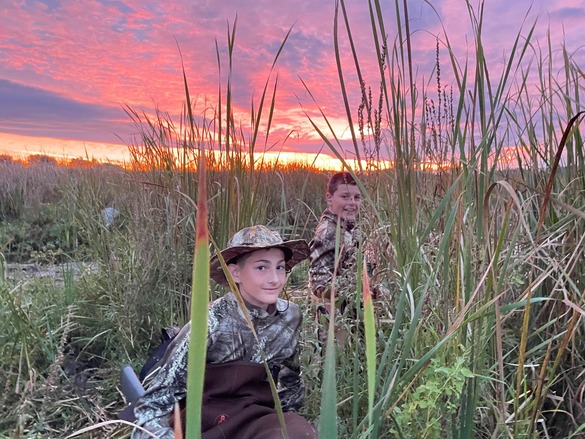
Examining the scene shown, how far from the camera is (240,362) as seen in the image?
223cm

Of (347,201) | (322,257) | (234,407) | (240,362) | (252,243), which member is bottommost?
(234,407)

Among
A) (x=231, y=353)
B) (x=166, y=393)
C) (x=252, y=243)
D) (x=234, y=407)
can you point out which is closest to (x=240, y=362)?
(x=231, y=353)

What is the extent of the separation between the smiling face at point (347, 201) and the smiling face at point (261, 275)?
136 centimetres

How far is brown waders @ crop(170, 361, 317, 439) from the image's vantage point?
7.18 ft

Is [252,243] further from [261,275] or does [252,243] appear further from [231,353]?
[231,353]

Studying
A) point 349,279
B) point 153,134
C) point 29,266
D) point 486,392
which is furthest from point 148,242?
point 29,266

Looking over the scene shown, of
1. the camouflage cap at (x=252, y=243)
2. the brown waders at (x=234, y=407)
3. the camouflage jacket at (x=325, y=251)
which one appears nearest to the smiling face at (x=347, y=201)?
the camouflage jacket at (x=325, y=251)

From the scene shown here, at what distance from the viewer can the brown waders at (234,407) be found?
219cm

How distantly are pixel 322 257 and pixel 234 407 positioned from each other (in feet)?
5.14

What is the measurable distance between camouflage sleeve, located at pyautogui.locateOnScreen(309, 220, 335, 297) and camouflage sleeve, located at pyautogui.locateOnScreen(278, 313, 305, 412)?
103 centimetres

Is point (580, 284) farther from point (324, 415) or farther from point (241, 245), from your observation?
point (324, 415)

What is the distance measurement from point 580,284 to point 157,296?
2.68 m

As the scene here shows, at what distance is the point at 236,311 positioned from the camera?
2270mm

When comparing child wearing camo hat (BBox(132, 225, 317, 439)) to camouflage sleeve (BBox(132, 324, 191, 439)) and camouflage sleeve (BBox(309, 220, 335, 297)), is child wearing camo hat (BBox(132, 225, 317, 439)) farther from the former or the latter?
camouflage sleeve (BBox(309, 220, 335, 297))
